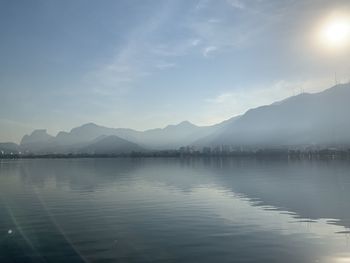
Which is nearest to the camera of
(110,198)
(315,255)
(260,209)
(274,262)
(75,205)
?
(274,262)

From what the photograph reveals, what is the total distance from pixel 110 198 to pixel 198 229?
32699 mm

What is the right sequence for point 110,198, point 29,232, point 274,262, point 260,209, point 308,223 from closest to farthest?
point 274,262, point 29,232, point 308,223, point 260,209, point 110,198

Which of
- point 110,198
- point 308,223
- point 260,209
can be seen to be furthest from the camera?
point 110,198

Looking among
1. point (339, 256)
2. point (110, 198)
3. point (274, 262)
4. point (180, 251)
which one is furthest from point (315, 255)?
point (110, 198)

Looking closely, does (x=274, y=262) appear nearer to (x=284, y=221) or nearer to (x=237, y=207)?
(x=284, y=221)

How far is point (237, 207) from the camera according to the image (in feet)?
186

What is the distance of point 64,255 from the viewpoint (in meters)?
29.9

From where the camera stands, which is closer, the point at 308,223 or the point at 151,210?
the point at 308,223

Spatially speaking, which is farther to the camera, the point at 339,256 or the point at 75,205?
the point at 75,205

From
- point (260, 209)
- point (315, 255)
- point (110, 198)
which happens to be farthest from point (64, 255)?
point (110, 198)

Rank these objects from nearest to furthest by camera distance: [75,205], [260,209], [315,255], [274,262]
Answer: [274,262] → [315,255] → [260,209] → [75,205]

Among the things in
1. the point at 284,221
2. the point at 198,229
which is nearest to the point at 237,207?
the point at 284,221

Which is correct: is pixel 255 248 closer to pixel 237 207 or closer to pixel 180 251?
pixel 180 251

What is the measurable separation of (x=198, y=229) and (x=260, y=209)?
1688 cm
